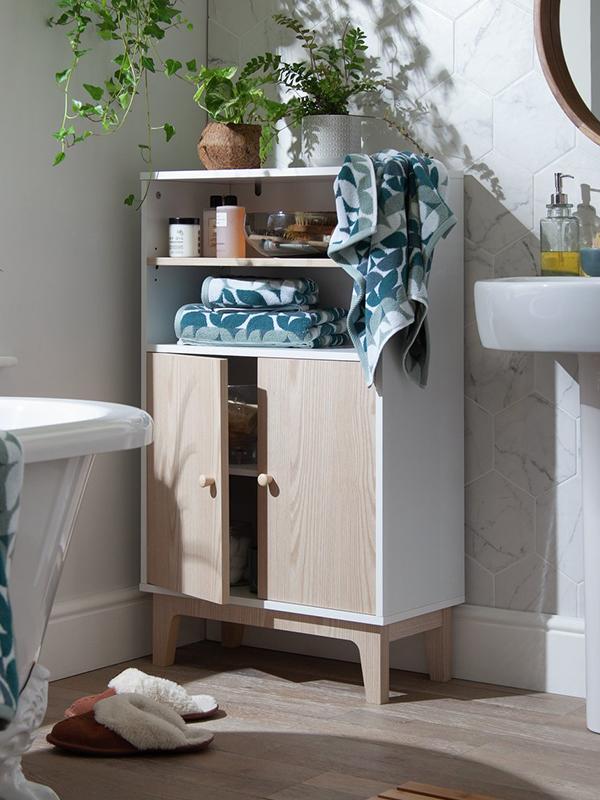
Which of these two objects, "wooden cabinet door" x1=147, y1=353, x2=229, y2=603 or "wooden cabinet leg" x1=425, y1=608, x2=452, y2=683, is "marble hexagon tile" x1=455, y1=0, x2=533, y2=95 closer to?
"wooden cabinet door" x1=147, y1=353, x2=229, y2=603

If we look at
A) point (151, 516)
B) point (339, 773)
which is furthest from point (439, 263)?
point (339, 773)

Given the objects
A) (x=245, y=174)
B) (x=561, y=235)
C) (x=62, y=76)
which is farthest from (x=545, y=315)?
(x=62, y=76)

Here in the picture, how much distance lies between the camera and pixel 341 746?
101 inches

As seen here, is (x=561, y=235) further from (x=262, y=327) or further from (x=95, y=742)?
(x=95, y=742)

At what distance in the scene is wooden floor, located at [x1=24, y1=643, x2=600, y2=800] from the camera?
7.68 feet

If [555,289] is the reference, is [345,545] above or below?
below

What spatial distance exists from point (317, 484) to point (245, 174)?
0.76 meters

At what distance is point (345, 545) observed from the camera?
2.88m

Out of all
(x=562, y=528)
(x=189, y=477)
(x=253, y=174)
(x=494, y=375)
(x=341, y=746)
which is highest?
(x=253, y=174)

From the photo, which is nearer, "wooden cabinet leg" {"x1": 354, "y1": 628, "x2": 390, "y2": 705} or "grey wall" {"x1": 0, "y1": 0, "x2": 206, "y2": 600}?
"wooden cabinet leg" {"x1": 354, "y1": 628, "x2": 390, "y2": 705}

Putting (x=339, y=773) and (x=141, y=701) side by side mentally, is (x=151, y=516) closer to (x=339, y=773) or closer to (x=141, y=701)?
(x=141, y=701)

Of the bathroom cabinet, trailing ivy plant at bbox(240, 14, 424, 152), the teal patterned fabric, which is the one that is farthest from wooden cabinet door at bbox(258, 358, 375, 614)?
the teal patterned fabric

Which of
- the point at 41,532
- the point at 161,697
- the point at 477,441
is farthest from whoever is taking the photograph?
the point at 477,441

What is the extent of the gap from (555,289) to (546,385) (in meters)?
0.59
